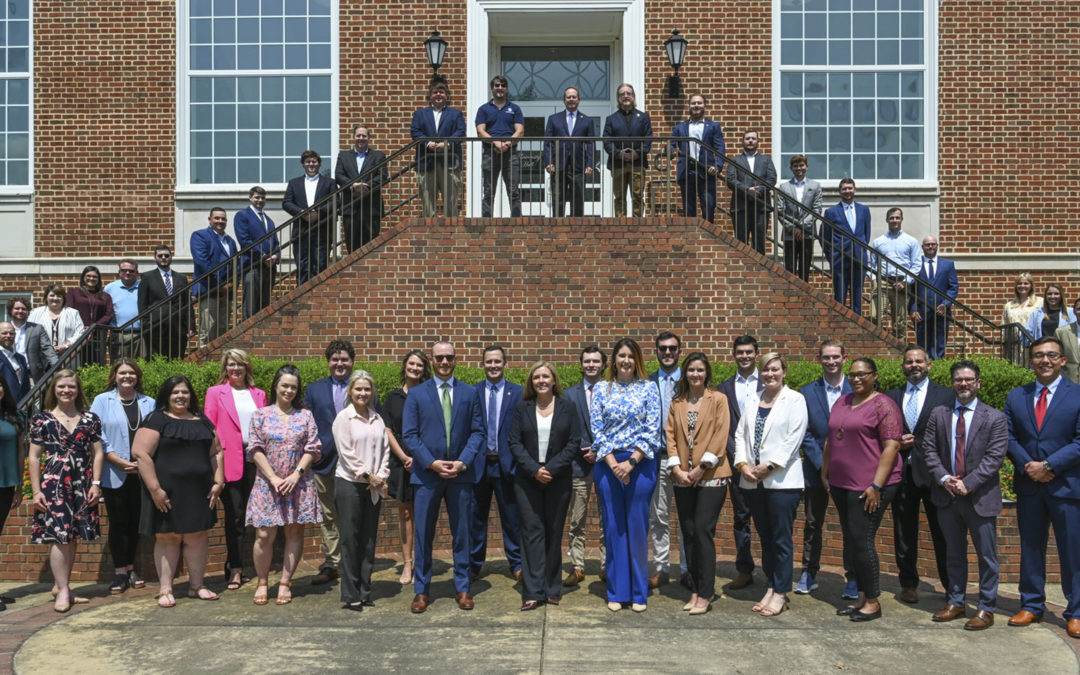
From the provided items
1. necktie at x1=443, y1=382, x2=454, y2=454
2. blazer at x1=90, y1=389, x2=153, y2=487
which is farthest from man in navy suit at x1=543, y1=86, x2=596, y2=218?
blazer at x1=90, y1=389, x2=153, y2=487

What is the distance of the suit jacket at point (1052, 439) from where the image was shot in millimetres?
7801

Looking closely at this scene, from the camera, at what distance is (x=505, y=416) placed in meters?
8.73

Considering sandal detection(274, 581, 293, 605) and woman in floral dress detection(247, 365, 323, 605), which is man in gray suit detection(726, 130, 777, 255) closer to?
woman in floral dress detection(247, 365, 323, 605)

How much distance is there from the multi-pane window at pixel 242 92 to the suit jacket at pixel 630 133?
477 centimetres

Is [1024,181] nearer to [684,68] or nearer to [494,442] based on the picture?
[684,68]

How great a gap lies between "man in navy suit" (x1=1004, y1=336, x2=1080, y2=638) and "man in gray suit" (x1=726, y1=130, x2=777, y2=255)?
5.06 meters

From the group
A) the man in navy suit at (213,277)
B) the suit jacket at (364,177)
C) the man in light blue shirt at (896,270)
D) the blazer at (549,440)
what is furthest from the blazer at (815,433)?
the man in navy suit at (213,277)

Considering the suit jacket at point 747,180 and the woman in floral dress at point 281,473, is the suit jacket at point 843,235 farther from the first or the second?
the woman in floral dress at point 281,473

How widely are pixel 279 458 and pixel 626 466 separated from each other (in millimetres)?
2528

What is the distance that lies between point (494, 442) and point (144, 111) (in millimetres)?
9634

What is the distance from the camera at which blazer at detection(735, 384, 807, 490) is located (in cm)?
809

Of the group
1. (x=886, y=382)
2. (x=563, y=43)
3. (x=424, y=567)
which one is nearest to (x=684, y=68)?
(x=563, y=43)

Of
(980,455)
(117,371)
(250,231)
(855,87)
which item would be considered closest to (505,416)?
(117,371)

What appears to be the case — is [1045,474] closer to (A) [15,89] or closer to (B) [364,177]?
(B) [364,177]
